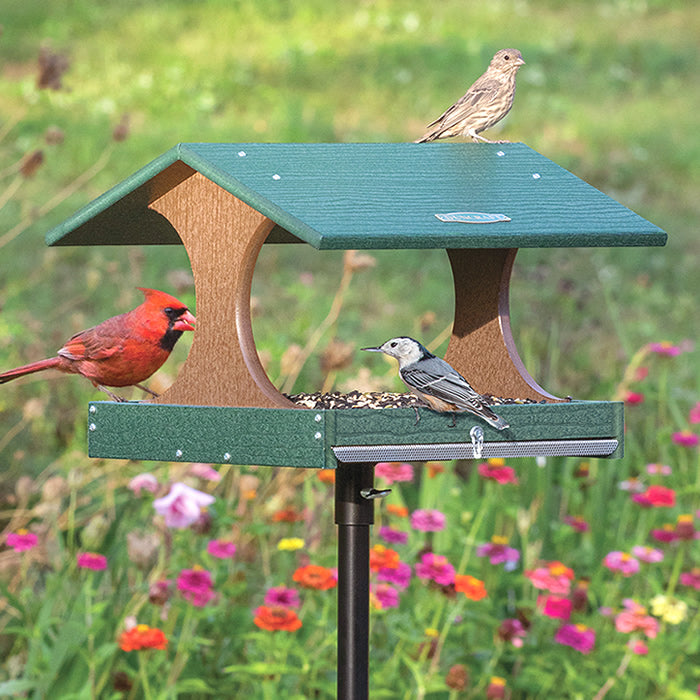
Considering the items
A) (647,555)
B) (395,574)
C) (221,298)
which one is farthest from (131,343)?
(647,555)

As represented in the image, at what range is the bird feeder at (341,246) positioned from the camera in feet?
9.60

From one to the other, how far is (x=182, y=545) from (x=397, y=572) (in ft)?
2.45

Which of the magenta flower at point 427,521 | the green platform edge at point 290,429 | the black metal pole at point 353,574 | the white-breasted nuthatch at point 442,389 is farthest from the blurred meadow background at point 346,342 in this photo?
the white-breasted nuthatch at point 442,389

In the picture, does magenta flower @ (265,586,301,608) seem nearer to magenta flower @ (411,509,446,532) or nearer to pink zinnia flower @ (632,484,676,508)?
magenta flower @ (411,509,446,532)

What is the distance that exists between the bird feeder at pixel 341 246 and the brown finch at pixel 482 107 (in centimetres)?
8

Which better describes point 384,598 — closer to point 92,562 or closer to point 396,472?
point 396,472

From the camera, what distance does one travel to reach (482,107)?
3.55 metres

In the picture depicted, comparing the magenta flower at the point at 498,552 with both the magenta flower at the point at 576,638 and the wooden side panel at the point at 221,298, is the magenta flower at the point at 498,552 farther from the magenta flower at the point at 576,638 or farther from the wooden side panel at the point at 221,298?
the wooden side panel at the point at 221,298

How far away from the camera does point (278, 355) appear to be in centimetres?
533

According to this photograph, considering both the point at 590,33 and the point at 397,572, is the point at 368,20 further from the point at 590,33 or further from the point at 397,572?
the point at 397,572

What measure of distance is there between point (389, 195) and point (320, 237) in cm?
46

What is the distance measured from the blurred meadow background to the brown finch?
937 millimetres

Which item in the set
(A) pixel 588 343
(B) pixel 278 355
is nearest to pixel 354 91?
(A) pixel 588 343

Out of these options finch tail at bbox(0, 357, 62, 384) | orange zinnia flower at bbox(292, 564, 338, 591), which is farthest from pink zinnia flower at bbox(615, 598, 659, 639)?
finch tail at bbox(0, 357, 62, 384)
